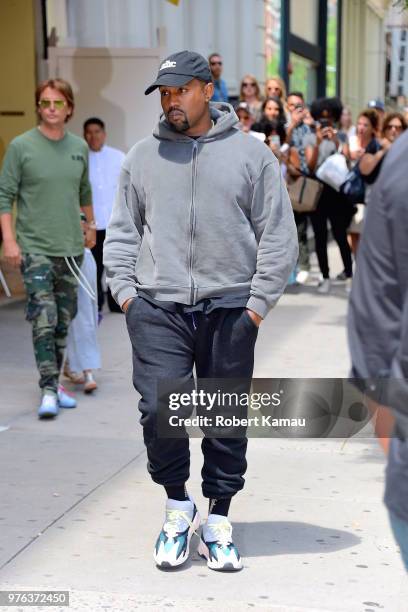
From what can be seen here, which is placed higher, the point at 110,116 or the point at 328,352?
the point at 110,116

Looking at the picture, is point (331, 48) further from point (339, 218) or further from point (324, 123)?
point (339, 218)

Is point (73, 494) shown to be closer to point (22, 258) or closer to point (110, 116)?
point (22, 258)

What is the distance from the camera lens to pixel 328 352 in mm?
9250

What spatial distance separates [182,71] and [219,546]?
70.0 inches

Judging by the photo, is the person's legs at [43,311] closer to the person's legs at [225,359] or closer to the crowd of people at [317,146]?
the person's legs at [225,359]

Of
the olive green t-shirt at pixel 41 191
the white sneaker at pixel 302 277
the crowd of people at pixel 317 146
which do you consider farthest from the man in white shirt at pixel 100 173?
the white sneaker at pixel 302 277

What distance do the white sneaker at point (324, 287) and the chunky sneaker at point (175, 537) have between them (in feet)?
28.1

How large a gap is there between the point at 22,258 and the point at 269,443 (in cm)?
180

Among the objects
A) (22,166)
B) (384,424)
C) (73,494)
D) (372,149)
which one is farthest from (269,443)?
(372,149)

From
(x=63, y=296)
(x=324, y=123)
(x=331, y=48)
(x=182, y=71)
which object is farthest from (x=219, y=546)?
(x=331, y=48)

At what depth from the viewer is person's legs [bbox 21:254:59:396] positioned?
676cm

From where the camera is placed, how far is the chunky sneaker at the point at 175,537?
14.3ft

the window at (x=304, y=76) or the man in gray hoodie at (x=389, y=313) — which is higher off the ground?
the window at (x=304, y=76)

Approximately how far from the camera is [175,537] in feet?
14.4
